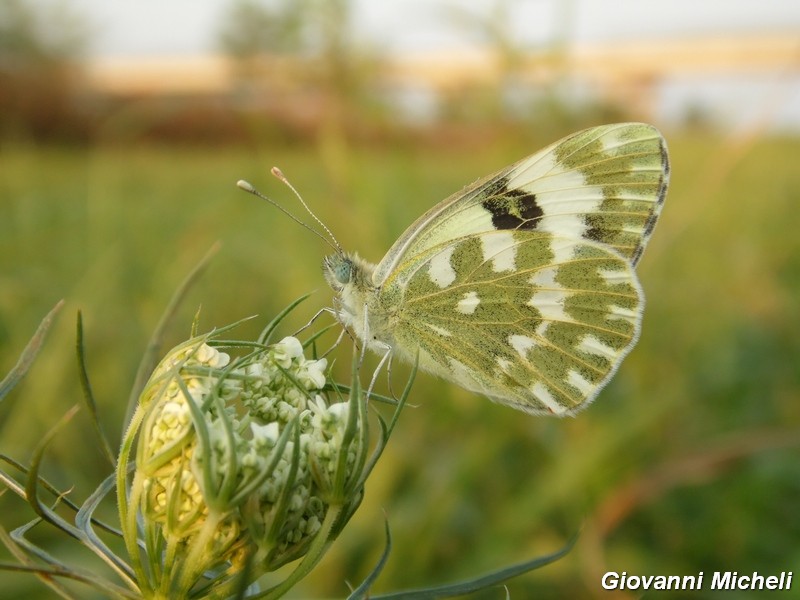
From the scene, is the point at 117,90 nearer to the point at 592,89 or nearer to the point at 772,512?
the point at 592,89

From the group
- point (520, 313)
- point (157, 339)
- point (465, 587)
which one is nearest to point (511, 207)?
point (520, 313)

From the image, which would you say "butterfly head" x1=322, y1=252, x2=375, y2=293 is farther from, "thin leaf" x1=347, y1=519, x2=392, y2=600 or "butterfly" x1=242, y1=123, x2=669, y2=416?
"thin leaf" x1=347, y1=519, x2=392, y2=600

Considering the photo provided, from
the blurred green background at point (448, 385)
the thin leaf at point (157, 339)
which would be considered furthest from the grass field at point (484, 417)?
the thin leaf at point (157, 339)

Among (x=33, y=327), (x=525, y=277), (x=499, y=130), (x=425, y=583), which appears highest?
(x=499, y=130)

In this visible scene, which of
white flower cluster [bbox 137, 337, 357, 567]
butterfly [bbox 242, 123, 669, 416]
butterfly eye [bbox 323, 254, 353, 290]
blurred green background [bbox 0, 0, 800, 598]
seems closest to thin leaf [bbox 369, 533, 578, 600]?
white flower cluster [bbox 137, 337, 357, 567]

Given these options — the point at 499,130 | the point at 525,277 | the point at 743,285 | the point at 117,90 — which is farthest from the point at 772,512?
the point at 117,90
